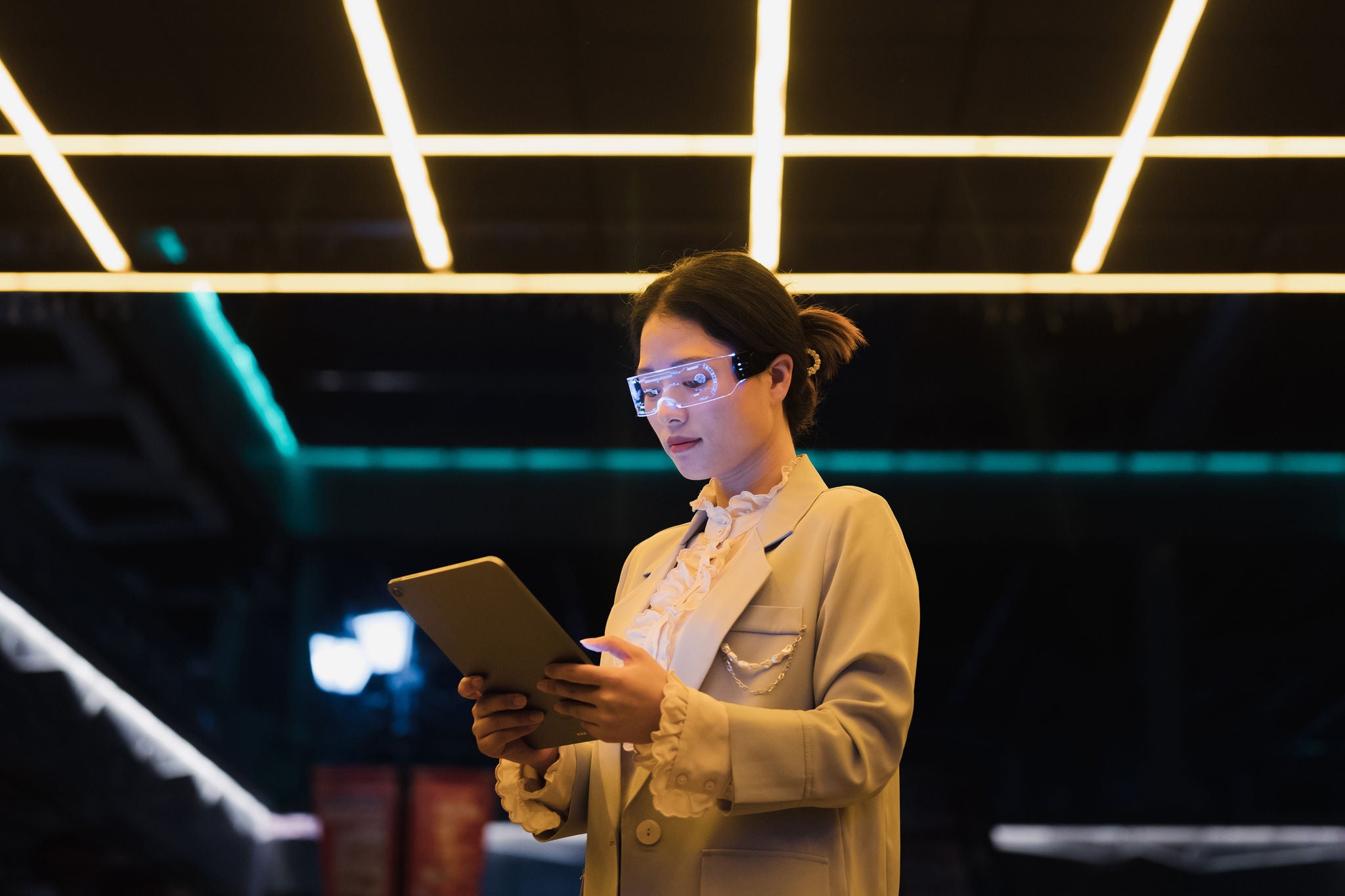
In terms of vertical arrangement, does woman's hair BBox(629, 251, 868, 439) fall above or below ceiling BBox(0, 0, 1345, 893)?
below

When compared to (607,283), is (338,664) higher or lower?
lower

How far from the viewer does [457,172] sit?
16.5 ft

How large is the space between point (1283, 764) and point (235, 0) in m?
7.78

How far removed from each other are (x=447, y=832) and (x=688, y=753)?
5.82 metres

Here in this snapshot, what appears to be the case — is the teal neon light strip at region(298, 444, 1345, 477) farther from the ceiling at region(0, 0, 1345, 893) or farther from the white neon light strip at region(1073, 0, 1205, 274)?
the white neon light strip at region(1073, 0, 1205, 274)

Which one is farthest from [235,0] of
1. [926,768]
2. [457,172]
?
[926,768]

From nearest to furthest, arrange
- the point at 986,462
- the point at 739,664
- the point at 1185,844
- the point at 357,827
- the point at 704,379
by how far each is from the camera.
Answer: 1. the point at 739,664
2. the point at 704,379
3. the point at 357,827
4. the point at 986,462
5. the point at 1185,844

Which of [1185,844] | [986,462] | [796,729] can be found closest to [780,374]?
[796,729]

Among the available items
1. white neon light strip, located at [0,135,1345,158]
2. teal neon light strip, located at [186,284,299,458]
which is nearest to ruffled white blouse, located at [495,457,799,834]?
white neon light strip, located at [0,135,1345,158]

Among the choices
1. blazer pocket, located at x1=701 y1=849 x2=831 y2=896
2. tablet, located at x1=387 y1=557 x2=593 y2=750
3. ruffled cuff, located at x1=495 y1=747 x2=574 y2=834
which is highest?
tablet, located at x1=387 y1=557 x2=593 y2=750

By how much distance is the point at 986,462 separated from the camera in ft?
25.7

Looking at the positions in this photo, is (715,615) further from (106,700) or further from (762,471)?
(106,700)

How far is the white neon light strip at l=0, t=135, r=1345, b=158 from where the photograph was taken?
4.67 meters

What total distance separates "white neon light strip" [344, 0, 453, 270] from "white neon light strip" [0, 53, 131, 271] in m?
1.38
